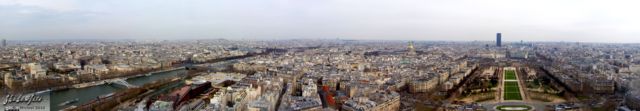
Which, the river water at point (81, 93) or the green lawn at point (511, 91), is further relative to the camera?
the green lawn at point (511, 91)

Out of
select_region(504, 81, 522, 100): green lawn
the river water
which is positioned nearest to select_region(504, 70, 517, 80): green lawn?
select_region(504, 81, 522, 100): green lawn

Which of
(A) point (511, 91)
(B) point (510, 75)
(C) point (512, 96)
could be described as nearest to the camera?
(C) point (512, 96)

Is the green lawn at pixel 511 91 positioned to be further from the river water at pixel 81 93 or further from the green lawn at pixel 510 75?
the river water at pixel 81 93

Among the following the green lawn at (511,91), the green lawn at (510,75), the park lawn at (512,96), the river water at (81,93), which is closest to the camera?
the river water at (81,93)

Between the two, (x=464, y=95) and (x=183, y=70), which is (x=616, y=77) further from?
(x=183, y=70)

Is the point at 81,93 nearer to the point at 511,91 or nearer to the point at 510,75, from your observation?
the point at 511,91

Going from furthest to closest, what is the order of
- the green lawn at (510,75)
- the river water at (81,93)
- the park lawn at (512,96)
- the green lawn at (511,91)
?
the green lawn at (510,75)
the green lawn at (511,91)
the park lawn at (512,96)
the river water at (81,93)

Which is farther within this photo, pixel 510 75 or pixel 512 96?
pixel 510 75

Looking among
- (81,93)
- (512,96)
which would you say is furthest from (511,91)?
(81,93)

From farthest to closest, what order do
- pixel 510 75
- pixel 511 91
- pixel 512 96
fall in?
pixel 510 75 → pixel 511 91 → pixel 512 96

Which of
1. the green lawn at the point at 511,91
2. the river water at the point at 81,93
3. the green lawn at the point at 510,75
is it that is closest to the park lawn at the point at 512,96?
the green lawn at the point at 511,91
